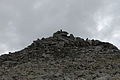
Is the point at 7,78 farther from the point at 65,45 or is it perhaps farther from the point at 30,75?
the point at 65,45

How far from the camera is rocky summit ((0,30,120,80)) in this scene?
36.8 metres

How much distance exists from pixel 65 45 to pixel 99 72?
56.0 feet

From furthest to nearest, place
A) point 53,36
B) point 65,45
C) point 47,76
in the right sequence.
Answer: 1. point 53,36
2. point 65,45
3. point 47,76

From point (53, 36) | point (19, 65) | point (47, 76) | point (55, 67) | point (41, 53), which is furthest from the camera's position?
point (53, 36)

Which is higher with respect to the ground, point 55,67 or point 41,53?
point 41,53

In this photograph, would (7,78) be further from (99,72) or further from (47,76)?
(99,72)

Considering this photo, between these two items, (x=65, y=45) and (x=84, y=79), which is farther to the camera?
(x=65, y=45)

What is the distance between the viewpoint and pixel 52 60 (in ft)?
149

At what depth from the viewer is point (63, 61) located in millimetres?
44156

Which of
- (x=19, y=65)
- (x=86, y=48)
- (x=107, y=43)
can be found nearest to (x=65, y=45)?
(x=86, y=48)

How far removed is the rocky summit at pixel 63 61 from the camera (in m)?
36.8

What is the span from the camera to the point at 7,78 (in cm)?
3684

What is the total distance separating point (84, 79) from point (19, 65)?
13007 millimetres

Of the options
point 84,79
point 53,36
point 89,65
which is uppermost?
point 53,36
